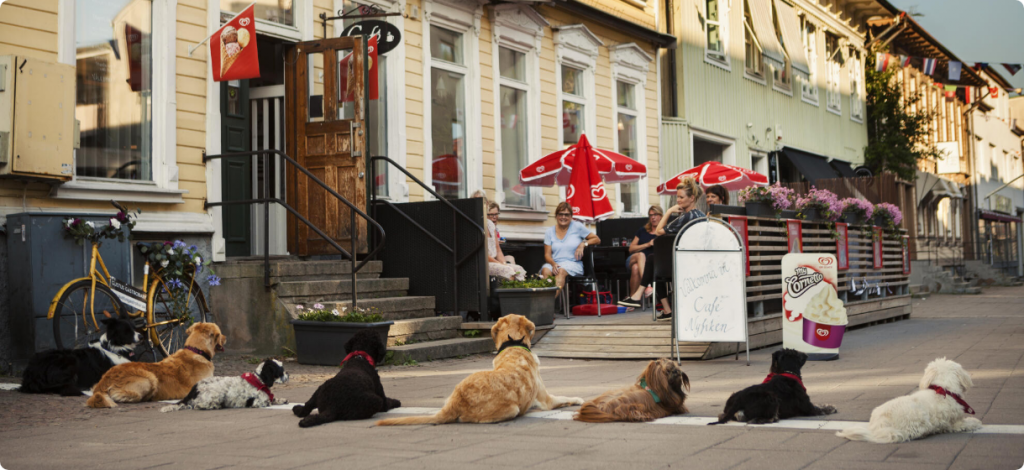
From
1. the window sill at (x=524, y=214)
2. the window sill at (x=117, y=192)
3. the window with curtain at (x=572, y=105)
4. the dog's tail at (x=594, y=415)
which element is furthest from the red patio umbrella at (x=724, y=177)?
the dog's tail at (x=594, y=415)

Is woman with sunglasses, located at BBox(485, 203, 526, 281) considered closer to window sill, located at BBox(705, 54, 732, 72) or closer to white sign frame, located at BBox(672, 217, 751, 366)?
white sign frame, located at BBox(672, 217, 751, 366)

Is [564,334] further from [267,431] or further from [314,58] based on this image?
[267,431]

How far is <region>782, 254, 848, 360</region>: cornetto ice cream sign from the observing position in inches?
358

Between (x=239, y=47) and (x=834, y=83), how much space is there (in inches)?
878

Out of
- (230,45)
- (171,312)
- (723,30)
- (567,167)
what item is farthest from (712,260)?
(723,30)

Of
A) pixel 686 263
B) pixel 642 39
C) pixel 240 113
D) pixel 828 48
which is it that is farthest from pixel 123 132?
pixel 828 48

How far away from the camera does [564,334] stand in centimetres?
1073

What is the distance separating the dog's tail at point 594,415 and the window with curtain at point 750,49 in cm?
1752

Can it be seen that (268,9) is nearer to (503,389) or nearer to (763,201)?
(763,201)

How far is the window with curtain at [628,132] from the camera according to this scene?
1750cm

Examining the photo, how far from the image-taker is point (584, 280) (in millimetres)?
12648

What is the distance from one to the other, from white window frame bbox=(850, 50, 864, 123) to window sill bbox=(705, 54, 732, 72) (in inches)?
389

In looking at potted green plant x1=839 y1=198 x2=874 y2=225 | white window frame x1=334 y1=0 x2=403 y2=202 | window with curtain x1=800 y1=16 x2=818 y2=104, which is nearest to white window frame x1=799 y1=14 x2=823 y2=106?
window with curtain x1=800 y1=16 x2=818 y2=104

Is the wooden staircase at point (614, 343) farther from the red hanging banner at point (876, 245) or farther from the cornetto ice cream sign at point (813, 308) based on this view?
the red hanging banner at point (876, 245)
